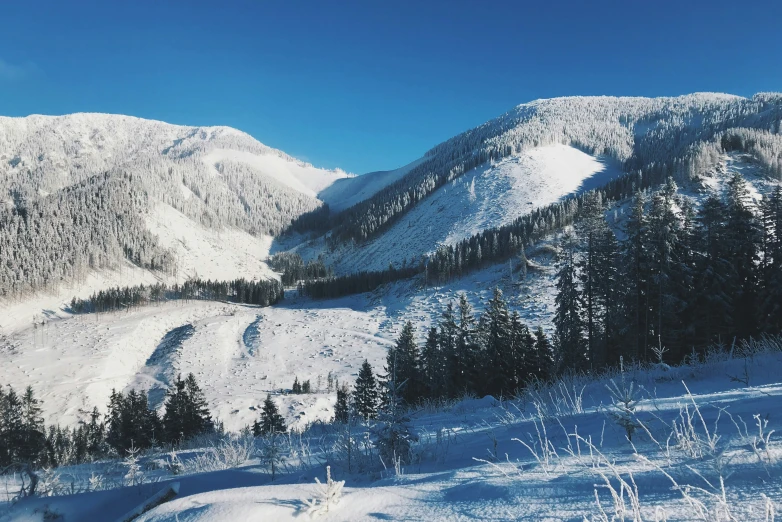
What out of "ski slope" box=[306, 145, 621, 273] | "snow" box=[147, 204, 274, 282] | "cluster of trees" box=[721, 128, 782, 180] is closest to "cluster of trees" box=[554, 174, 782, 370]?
"cluster of trees" box=[721, 128, 782, 180]

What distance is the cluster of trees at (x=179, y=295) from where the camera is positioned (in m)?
92.1

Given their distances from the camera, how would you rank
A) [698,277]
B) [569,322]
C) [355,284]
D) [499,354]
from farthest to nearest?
[355,284] < [499,354] < [569,322] < [698,277]

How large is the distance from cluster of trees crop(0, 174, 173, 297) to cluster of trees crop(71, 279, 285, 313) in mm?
13177

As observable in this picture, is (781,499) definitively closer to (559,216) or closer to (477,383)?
(477,383)

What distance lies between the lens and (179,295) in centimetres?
10044

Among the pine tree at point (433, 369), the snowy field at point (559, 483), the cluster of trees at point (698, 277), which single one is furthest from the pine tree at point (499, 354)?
the snowy field at point (559, 483)

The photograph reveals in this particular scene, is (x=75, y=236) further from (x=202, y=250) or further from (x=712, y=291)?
(x=712, y=291)

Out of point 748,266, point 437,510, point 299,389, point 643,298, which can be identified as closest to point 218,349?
point 299,389

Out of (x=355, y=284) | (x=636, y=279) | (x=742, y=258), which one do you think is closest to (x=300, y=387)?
(x=636, y=279)

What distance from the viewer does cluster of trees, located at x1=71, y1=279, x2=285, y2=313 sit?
92125 millimetres

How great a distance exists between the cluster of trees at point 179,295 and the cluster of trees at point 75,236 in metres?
13.2

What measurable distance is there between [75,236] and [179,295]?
46.9 metres

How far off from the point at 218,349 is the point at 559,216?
2627 inches

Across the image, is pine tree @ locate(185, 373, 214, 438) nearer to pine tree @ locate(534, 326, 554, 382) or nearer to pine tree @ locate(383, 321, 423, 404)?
pine tree @ locate(383, 321, 423, 404)
